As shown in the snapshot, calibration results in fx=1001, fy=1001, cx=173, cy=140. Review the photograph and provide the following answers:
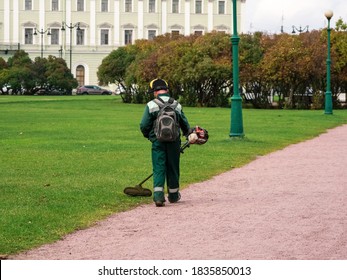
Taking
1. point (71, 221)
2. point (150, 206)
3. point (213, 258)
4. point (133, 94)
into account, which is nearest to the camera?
point (213, 258)

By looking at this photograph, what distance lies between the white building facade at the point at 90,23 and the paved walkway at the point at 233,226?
110 m

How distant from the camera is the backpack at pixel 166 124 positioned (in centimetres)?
1368

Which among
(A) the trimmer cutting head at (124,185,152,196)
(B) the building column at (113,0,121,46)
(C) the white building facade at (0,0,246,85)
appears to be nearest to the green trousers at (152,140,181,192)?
(A) the trimmer cutting head at (124,185,152,196)

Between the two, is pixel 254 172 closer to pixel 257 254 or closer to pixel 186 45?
pixel 257 254

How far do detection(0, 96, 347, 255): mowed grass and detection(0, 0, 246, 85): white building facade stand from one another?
293 feet

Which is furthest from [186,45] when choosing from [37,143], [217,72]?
[37,143]

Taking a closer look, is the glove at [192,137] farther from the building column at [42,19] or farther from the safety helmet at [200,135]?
the building column at [42,19]

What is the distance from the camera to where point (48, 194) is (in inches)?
596

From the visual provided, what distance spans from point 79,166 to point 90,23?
110285 mm

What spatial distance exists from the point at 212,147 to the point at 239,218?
13.4m

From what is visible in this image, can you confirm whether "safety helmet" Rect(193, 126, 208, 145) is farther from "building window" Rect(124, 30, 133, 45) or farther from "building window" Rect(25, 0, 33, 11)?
"building window" Rect(124, 30, 133, 45)

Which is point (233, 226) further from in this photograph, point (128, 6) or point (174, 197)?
point (128, 6)

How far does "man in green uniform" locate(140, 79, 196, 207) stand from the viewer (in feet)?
45.6

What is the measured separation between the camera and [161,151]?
14031 mm
